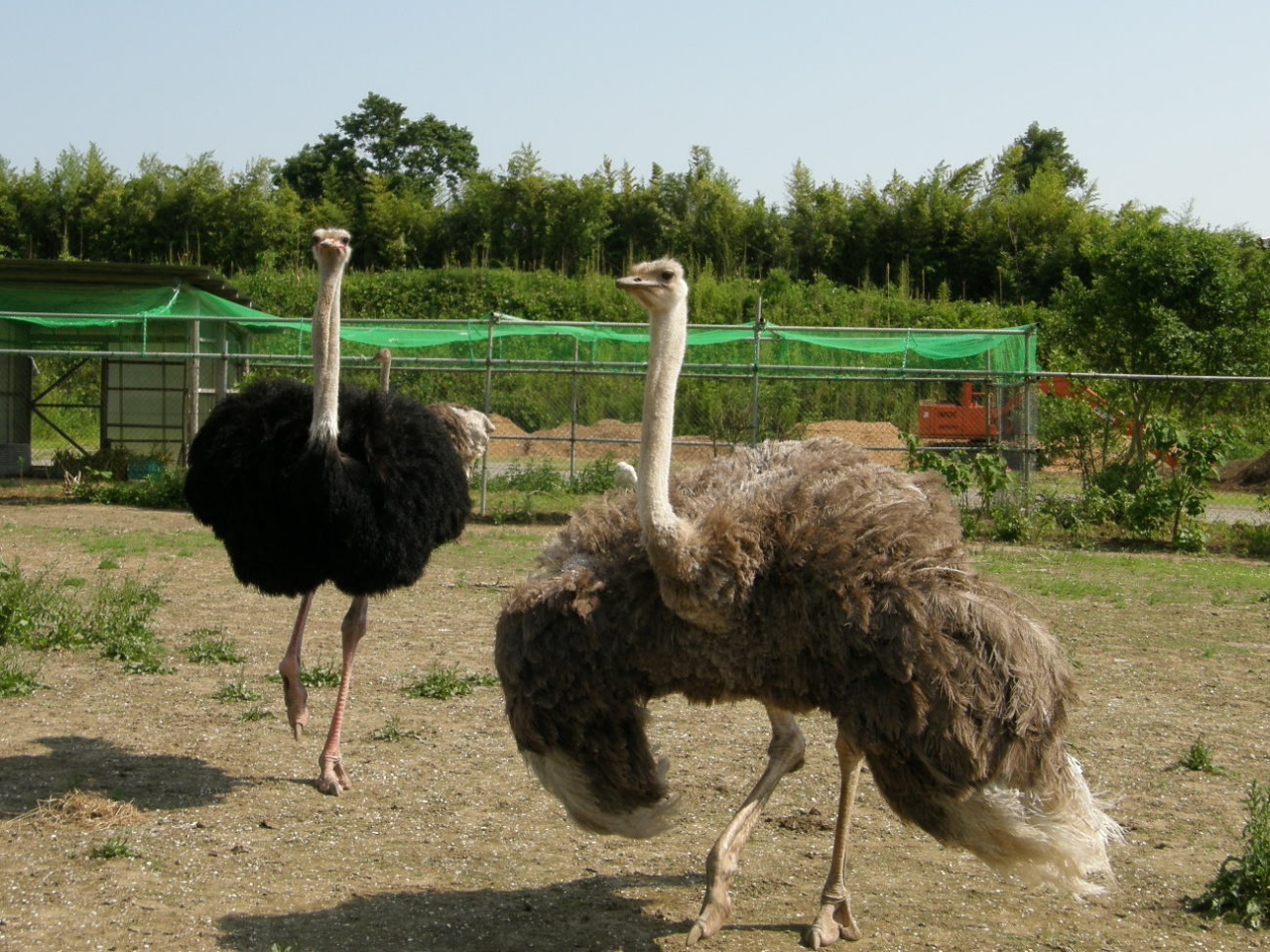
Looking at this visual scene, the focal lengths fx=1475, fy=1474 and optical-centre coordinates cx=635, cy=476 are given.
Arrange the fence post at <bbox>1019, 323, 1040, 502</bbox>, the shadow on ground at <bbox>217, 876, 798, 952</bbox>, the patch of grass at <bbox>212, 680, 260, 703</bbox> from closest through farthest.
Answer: the shadow on ground at <bbox>217, 876, 798, 952</bbox>
the patch of grass at <bbox>212, 680, 260, 703</bbox>
the fence post at <bbox>1019, 323, 1040, 502</bbox>

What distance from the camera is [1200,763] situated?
18.4 feet

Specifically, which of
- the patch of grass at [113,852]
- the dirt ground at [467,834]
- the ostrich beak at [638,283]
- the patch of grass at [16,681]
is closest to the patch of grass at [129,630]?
the dirt ground at [467,834]

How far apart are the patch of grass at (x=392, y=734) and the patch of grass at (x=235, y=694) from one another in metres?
0.77

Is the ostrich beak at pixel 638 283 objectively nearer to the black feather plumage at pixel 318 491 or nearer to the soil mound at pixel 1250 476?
the black feather plumage at pixel 318 491

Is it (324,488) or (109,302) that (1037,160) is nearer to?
(109,302)

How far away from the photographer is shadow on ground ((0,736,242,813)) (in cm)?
506

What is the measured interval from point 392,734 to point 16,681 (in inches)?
71.3

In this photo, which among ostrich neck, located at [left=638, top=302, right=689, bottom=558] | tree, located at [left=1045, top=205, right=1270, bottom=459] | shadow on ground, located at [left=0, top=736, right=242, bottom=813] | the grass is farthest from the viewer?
tree, located at [left=1045, top=205, right=1270, bottom=459]

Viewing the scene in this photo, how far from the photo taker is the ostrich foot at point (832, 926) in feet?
13.0

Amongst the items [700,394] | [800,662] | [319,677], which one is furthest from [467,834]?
[700,394]

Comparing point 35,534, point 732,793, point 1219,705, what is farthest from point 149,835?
point 35,534

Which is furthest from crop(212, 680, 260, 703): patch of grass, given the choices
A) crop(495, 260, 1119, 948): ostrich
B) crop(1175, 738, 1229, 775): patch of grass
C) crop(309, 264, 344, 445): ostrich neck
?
crop(1175, 738, 1229, 775): patch of grass

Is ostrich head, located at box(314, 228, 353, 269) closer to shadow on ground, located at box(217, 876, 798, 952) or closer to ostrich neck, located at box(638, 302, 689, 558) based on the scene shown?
ostrich neck, located at box(638, 302, 689, 558)

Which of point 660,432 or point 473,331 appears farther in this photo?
point 473,331
